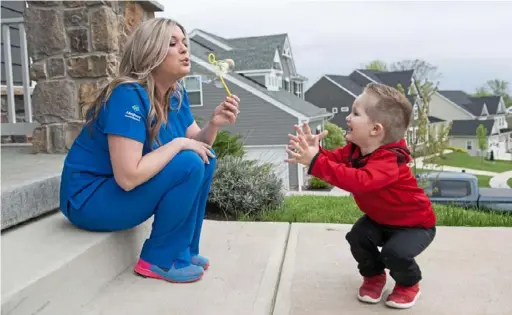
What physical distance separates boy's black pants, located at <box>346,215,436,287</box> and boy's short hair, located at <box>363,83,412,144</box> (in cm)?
38

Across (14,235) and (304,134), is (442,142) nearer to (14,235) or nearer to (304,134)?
(304,134)

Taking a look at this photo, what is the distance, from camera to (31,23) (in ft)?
12.7

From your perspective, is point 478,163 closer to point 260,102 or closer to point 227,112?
point 260,102

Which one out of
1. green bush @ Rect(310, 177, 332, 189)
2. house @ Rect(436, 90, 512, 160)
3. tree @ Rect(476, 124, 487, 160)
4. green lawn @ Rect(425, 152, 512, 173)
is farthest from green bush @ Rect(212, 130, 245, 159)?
house @ Rect(436, 90, 512, 160)

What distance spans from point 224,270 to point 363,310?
685 millimetres

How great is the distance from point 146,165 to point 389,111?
3.24 ft

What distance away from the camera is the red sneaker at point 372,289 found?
6.86 feet

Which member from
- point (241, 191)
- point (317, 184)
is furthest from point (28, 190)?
point (317, 184)

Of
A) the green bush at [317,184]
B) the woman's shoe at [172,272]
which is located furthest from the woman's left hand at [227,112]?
the green bush at [317,184]

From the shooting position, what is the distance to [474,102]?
48.9 metres

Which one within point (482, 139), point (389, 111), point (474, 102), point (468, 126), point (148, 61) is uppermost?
point (474, 102)

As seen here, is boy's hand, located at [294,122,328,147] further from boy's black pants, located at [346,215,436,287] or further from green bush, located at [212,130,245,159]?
green bush, located at [212,130,245,159]

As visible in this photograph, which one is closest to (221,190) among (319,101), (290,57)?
(290,57)

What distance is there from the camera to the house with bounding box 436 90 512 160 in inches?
1727
